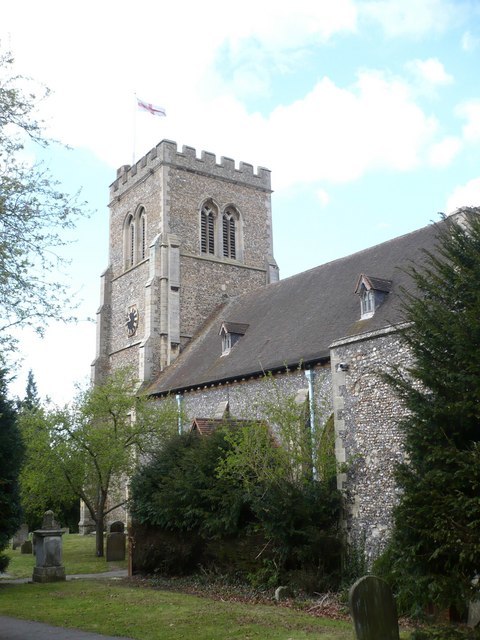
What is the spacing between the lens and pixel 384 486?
40.3ft

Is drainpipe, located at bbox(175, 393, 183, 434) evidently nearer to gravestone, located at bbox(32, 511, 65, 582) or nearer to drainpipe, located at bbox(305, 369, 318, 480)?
drainpipe, located at bbox(305, 369, 318, 480)

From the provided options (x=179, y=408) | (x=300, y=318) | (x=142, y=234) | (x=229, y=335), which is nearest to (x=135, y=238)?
(x=142, y=234)

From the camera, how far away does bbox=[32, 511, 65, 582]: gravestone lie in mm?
15914

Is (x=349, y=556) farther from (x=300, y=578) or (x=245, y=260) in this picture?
(x=245, y=260)

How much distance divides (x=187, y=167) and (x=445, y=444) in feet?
83.2

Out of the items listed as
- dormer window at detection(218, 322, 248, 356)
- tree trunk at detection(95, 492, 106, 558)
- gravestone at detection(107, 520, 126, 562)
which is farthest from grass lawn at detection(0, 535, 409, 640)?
dormer window at detection(218, 322, 248, 356)

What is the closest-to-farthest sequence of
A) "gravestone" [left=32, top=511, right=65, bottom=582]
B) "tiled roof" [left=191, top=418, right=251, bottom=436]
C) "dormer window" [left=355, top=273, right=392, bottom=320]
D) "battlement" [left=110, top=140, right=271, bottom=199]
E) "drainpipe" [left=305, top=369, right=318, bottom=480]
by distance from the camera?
"drainpipe" [left=305, top=369, right=318, bottom=480]
"gravestone" [left=32, top=511, right=65, bottom=582]
"tiled roof" [left=191, top=418, right=251, bottom=436]
"dormer window" [left=355, top=273, right=392, bottom=320]
"battlement" [left=110, top=140, right=271, bottom=199]

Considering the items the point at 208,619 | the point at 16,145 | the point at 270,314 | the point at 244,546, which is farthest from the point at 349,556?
the point at 270,314

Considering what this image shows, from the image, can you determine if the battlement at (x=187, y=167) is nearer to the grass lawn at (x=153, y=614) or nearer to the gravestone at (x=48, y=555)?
the gravestone at (x=48, y=555)

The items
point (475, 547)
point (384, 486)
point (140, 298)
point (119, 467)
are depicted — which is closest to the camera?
point (475, 547)

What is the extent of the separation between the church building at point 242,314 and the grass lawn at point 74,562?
499 centimetres

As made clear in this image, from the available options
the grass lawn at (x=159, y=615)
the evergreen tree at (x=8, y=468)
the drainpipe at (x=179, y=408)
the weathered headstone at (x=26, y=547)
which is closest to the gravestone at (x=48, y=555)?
the evergreen tree at (x=8, y=468)

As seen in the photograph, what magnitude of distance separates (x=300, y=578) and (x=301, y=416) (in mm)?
3549

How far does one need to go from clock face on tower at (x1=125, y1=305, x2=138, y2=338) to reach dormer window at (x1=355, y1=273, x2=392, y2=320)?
14420 mm
